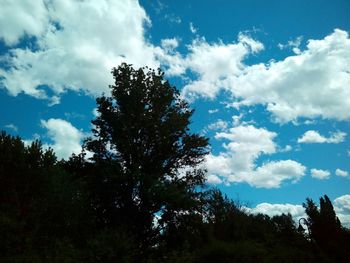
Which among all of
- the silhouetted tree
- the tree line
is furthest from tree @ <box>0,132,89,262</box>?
the silhouetted tree

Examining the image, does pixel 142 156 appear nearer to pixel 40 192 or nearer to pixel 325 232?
pixel 40 192

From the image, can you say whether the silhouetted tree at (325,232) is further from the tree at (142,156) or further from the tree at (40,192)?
the tree at (40,192)

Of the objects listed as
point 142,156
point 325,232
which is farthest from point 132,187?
point 325,232

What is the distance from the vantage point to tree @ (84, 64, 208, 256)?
99.9 ft

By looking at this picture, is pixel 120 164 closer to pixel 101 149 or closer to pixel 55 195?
pixel 101 149

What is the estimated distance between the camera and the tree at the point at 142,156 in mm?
30464

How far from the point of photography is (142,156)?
3231cm

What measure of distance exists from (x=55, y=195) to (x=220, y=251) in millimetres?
17683

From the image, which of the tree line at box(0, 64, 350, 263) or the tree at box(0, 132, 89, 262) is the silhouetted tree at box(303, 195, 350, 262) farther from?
the tree at box(0, 132, 89, 262)

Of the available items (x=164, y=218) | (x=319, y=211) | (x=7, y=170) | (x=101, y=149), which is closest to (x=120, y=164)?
(x=101, y=149)

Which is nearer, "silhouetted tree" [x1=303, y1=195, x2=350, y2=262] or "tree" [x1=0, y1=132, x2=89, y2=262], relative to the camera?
"silhouetted tree" [x1=303, y1=195, x2=350, y2=262]

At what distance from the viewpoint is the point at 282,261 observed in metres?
19.7

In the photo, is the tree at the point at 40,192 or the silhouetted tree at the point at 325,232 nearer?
the silhouetted tree at the point at 325,232

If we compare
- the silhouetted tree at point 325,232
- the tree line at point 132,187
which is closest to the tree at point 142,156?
the tree line at point 132,187
